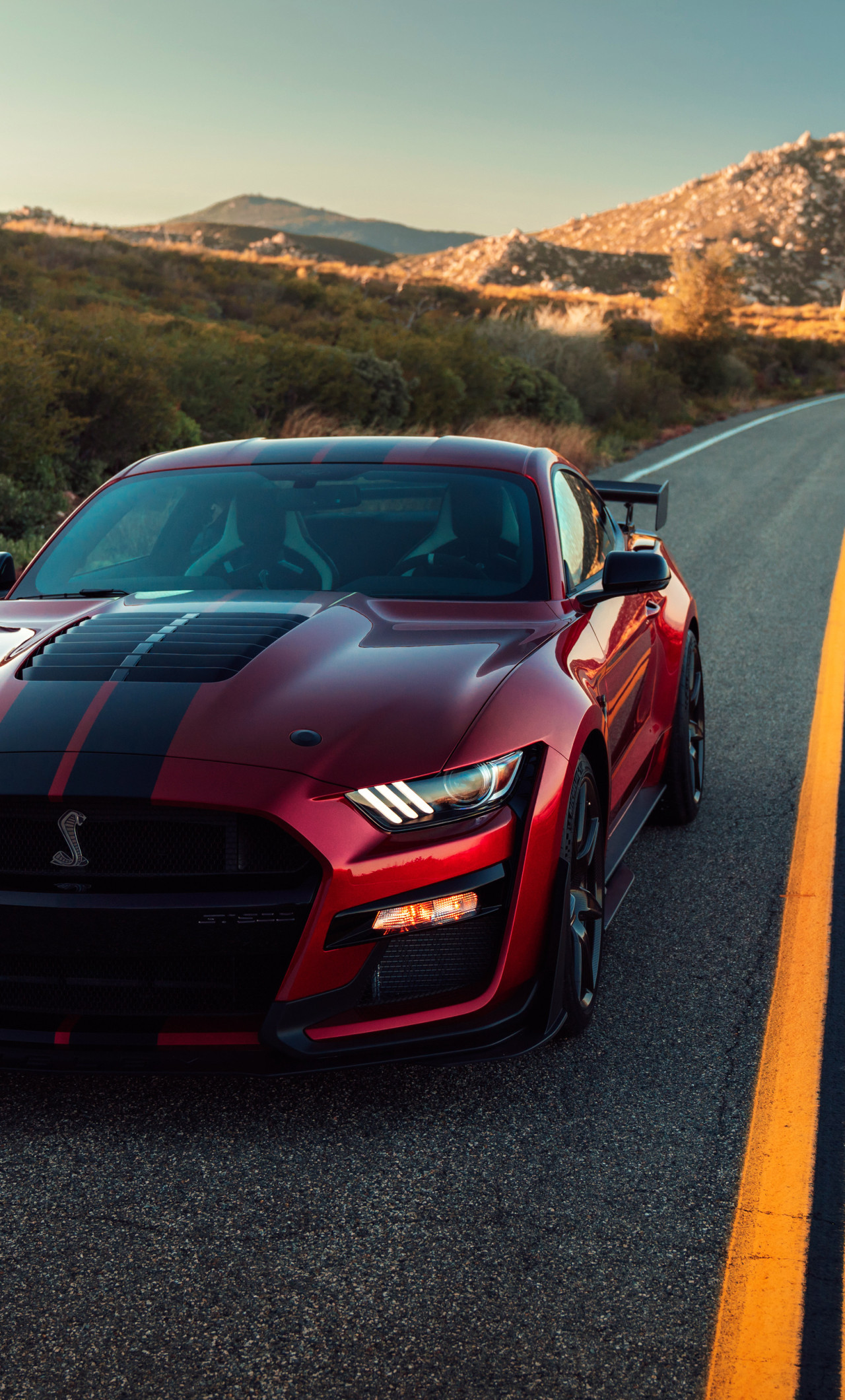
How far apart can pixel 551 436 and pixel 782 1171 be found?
15.8 m

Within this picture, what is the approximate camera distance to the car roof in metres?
4.29

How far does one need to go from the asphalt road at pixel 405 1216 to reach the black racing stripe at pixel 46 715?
35.4 inches

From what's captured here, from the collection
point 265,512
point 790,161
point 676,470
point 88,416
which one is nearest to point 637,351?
point 676,470

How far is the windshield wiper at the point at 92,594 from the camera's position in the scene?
12.8ft

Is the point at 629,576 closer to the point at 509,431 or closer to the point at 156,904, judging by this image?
the point at 156,904

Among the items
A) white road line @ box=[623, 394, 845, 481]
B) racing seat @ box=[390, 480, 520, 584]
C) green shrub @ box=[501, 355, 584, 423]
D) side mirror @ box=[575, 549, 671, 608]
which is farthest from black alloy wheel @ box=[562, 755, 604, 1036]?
green shrub @ box=[501, 355, 584, 423]

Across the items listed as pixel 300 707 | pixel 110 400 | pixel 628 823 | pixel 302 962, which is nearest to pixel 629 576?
pixel 628 823

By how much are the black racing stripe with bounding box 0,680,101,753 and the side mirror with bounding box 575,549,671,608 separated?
1.65 metres

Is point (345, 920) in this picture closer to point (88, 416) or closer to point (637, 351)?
point (88, 416)

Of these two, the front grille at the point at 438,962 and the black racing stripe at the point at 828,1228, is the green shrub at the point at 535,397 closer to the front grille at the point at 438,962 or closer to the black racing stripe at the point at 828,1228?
the black racing stripe at the point at 828,1228

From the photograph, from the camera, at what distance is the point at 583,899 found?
3.29 metres

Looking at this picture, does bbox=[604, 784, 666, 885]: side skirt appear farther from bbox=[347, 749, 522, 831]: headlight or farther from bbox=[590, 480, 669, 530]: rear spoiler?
bbox=[590, 480, 669, 530]: rear spoiler

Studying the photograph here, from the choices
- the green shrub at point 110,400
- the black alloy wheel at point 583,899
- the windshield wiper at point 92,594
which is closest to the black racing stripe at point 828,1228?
the black alloy wheel at point 583,899

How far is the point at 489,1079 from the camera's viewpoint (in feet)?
10.2
